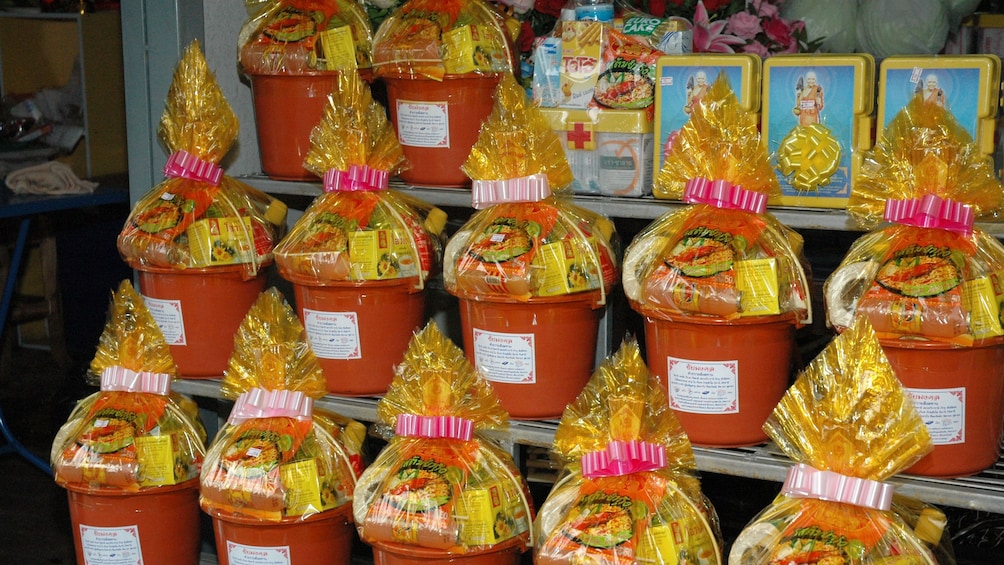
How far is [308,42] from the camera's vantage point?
219 centimetres

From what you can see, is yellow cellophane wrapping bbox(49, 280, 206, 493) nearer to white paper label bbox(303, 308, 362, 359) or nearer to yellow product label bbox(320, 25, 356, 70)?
white paper label bbox(303, 308, 362, 359)

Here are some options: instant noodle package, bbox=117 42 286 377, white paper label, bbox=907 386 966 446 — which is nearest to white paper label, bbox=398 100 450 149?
instant noodle package, bbox=117 42 286 377

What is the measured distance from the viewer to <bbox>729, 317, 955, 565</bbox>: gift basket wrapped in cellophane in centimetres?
149

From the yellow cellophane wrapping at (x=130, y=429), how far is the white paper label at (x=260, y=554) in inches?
8.9

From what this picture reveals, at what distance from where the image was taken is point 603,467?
1.67 metres

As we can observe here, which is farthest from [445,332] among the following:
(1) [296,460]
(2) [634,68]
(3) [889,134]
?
(3) [889,134]

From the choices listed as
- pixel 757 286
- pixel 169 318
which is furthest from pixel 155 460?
pixel 757 286

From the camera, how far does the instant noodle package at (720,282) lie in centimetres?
169

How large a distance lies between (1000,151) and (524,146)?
768mm

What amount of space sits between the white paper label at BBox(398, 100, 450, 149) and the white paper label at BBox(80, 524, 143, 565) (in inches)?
36.6

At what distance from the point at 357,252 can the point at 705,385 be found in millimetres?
669

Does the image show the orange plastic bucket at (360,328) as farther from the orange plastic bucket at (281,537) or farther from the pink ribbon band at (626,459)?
the pink ribbon band at (626,459)

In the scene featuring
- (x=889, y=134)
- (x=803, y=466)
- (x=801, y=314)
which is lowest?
(x=803, y=466)

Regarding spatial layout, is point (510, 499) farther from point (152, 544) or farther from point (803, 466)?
point (152, 544)
